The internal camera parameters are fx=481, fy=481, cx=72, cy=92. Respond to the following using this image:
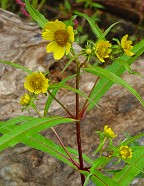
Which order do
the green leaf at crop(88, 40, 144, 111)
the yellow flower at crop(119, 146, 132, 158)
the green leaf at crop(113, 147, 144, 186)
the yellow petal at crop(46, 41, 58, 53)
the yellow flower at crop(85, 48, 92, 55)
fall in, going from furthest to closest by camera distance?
1. the green leaf at crop(88, 40, 144, 111)
2. the green leaf at crop(113, 147, 144, 186)
3. the yellow flower at crop(119, 146, 132, 158)
4. the yellow petal at crop(46, 41, 58, 53)
5. the yellow flower at crop(85, 48, 92, 55)

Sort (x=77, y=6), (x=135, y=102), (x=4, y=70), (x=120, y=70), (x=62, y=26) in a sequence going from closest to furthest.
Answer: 1. (x=62, y=26)
2. (x=120, y=70)
3. (x=135, y=102)
4. (x=4, y=70)
5. (x=77, y=6)

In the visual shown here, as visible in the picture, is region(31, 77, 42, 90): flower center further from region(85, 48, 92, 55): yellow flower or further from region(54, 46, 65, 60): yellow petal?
region(85, 48, 92, 55): yellow flower

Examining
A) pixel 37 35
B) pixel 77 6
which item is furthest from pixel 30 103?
pixel 77 6

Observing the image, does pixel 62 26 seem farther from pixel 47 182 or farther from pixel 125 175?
pixel 47 182

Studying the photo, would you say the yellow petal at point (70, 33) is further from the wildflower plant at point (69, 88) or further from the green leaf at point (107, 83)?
the green leaf at point (107, 83)

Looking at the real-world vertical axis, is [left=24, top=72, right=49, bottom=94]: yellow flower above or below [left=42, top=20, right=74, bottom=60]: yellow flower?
below

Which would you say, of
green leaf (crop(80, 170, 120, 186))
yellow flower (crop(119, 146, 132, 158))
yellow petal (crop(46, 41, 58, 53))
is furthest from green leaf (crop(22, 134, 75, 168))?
yellow petal (crop(46, 41, 58, 53))
